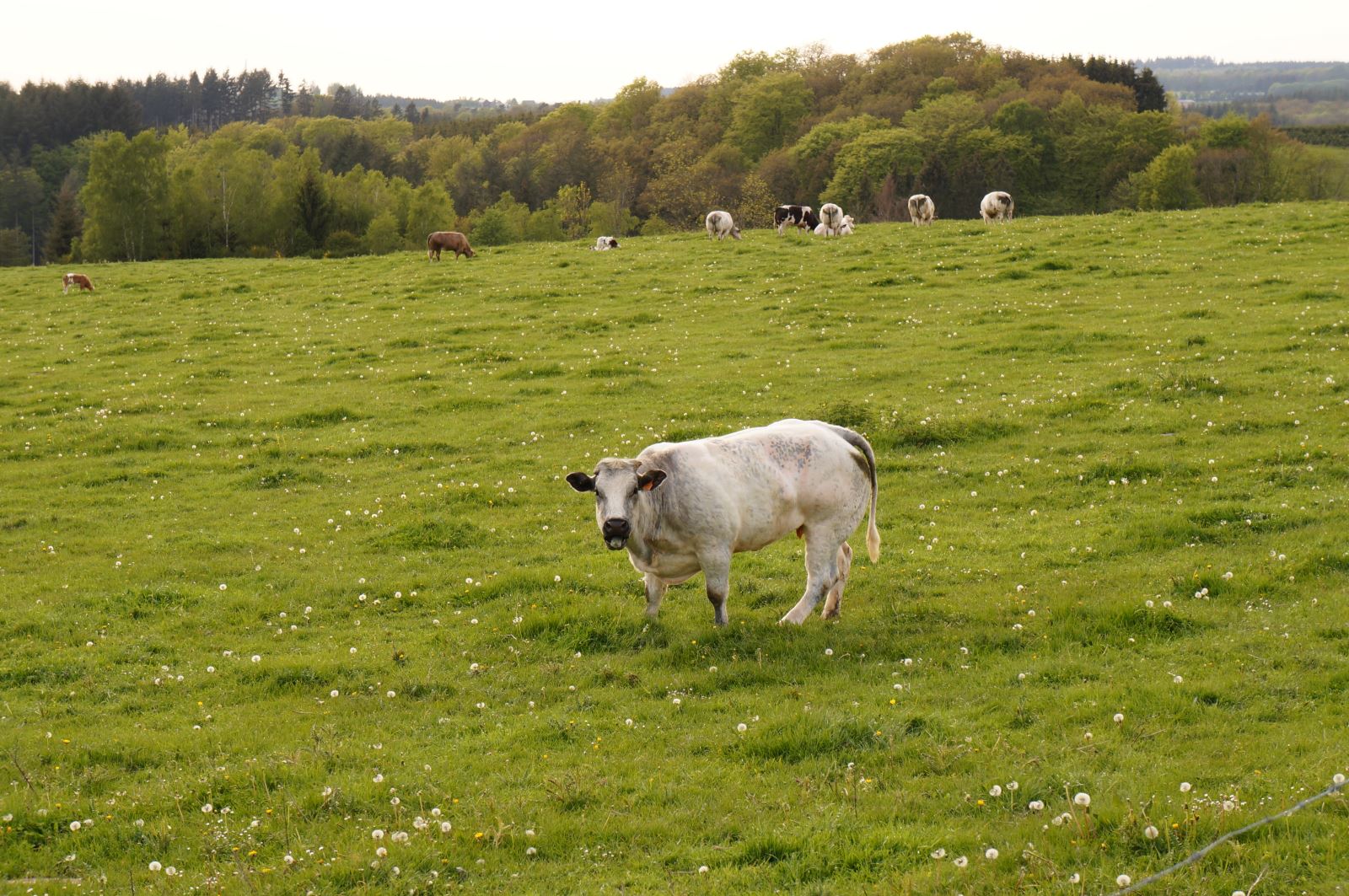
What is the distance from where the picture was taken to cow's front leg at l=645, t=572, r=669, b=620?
1215 centimetres

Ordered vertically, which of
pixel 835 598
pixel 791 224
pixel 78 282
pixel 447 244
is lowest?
pixel 835 598

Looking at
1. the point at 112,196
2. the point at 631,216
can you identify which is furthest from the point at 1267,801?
the point at 631,216

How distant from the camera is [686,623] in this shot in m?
12.1

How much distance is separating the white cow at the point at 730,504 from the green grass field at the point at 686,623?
0.57 m

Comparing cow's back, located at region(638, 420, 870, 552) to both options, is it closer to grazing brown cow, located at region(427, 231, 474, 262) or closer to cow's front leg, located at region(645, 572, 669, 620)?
cow's front leg, located at region(645, 572, 669, 620)

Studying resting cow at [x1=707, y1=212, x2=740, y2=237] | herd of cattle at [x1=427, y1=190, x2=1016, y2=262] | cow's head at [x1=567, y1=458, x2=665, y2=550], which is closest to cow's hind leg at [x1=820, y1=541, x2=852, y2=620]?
cow's head at [x1=567, y1=458, x2=665, y2=550]

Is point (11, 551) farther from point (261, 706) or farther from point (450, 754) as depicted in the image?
point (450, 754)

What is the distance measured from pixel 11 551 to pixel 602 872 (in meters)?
12.8

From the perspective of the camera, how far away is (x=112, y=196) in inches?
2842

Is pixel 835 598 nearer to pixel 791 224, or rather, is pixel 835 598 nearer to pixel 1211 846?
pixel 1211 846

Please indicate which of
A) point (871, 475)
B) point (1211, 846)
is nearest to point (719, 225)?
point (871, 475)

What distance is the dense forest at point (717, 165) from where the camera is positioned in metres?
79.1

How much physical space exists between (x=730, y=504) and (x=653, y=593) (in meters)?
1.41

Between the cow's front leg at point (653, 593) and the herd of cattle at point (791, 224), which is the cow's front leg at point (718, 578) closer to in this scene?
the cow's front leg at point (653, 593)
